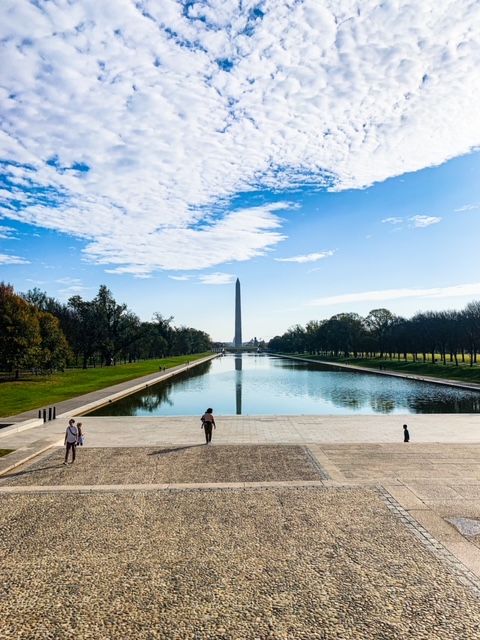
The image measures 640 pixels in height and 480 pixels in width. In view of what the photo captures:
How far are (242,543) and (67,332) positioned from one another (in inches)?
2555

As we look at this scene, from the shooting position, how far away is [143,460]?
560 inches

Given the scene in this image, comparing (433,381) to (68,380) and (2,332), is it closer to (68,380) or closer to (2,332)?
(68,380)

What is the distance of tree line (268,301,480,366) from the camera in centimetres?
6166

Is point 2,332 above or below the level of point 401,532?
above

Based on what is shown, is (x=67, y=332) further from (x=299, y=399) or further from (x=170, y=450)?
(x=170, y=450)

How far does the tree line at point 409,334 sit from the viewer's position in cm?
6166

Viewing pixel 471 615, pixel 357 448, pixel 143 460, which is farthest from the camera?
pixel 357 448

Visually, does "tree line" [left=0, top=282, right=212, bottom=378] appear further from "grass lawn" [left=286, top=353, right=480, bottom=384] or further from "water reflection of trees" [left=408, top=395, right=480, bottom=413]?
"grass lawn" [left=286, top=353, right=480, bottom=384]

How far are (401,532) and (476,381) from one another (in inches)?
1484

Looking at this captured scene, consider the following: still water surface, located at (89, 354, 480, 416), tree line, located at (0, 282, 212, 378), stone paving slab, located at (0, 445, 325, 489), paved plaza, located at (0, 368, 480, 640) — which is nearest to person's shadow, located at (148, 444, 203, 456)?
stone paving slab, located at (0, 445, 325, 489)

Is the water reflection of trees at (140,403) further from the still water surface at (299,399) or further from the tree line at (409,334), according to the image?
the tree line at (409,334)

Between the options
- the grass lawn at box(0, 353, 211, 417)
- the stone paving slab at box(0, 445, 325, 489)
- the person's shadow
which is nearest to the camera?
the stone paving slab at box(0, 445, 325, 489)

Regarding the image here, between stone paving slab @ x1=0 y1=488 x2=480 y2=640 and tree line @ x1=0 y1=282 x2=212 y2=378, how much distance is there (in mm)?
36754

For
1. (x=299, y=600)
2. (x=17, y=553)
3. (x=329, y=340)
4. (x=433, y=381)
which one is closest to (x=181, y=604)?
(x=299, y=600)
